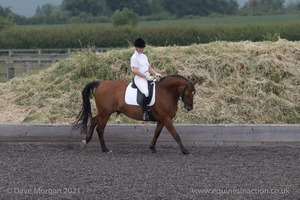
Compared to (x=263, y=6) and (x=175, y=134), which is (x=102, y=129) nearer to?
(x=175, y=134)

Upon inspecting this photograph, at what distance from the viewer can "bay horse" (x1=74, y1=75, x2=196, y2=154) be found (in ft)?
40.5

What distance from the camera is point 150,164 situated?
36.3ft

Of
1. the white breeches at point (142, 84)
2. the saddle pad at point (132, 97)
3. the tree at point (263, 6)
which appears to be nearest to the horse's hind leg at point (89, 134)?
the saddle pad at point (132, 97)

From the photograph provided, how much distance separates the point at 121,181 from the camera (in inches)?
376

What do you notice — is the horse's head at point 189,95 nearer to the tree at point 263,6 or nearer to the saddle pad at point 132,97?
the saddle pad at point 132,97

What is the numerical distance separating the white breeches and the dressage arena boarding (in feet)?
3.18

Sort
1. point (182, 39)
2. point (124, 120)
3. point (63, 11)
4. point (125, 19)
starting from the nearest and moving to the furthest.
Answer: point (124, 120), point (182, 39), point (125, 19), point (63, 11)

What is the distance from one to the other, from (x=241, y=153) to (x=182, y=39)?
37.1m

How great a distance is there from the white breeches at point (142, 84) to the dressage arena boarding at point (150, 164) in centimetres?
97

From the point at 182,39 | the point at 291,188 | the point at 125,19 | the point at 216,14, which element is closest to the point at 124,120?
the point at 291,188

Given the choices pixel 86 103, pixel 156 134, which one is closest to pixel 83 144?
pixel 86 103

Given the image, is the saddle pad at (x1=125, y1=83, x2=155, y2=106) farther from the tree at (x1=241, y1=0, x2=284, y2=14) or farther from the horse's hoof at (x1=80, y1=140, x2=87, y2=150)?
the tree at (x1=241, y1=0, x2=284, y2=14)

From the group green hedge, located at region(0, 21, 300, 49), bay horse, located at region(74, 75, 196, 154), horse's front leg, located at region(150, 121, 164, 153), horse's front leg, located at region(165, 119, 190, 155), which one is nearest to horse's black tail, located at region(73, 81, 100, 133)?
bay horse, located at region(74, 75, 196, 154)

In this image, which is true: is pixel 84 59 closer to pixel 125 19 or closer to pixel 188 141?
pixel 188 141
